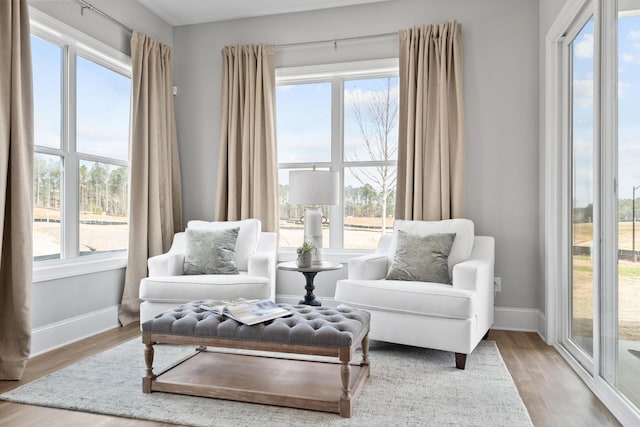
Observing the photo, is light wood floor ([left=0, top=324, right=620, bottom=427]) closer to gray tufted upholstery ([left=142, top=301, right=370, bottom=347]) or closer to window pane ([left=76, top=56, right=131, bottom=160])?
→ gray tufted upholstery ([left=142, top=301, right=370, bottom=347])

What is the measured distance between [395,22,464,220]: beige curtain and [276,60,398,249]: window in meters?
0.29

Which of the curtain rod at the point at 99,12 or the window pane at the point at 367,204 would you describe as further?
the window pane at the point at 367,204

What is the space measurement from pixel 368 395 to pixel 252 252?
1.81 meters

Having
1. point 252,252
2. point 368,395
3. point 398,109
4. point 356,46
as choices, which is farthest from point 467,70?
point 368,395

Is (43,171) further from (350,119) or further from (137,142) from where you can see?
(350,119)

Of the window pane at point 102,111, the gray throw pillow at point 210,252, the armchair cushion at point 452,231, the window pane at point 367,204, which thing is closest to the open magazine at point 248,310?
the gray throw pillow at point 210,252

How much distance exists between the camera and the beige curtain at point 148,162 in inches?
152

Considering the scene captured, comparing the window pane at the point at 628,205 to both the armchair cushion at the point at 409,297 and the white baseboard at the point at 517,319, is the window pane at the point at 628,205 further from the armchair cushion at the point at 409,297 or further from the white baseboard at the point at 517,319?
the white baseboard at the point at 517,319

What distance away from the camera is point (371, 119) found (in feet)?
13.8

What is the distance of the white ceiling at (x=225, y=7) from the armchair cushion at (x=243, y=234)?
194 centimetres

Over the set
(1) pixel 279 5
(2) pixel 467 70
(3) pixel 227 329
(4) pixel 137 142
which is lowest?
(3) pixel 227 329

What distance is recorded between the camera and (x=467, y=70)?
3.83 meters

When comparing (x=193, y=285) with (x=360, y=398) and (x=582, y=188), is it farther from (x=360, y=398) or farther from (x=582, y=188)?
(x=582, y=188)

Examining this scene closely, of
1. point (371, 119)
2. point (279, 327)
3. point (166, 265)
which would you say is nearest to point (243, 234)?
point (166, 265)
